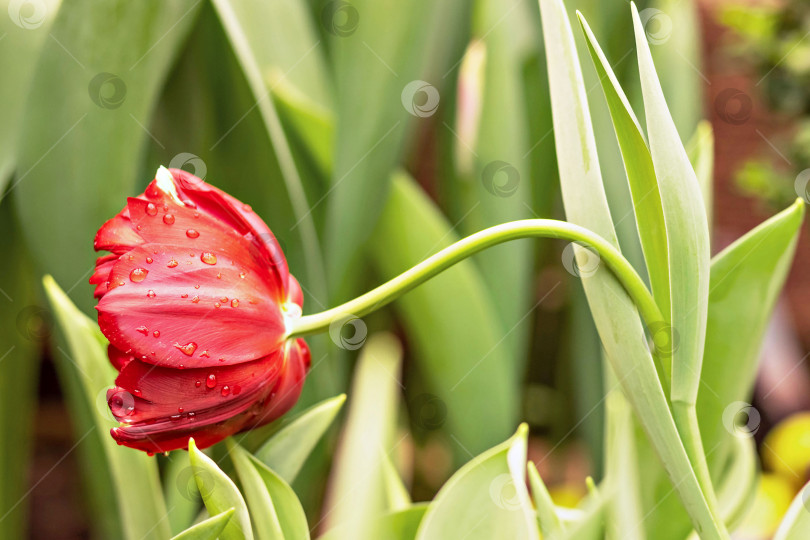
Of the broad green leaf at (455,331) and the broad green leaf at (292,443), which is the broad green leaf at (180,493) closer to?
the broad green leaf at (292,443)

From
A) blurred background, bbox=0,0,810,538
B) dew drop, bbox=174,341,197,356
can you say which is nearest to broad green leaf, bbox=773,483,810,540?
blurred background, bbox=0,0,810,538

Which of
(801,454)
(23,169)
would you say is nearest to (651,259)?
(23,169)

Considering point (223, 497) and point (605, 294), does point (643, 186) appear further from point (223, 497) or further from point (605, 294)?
point (223, 497)

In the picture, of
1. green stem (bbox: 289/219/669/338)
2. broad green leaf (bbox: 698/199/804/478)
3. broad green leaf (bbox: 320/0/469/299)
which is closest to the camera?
green stem (bbox: 289/219/669/338)

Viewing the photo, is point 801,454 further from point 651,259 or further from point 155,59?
point 155,59

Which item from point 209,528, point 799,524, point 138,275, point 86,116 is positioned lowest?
point 799,524

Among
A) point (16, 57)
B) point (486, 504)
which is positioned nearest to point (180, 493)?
point (486, 504)

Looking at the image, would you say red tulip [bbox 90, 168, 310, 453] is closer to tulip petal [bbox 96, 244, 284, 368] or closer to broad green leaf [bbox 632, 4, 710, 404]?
tulip petal [bbox 96, 244, 284, 368]
